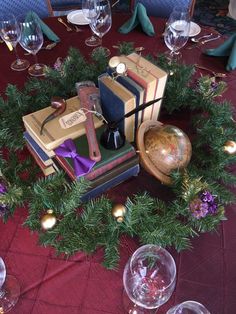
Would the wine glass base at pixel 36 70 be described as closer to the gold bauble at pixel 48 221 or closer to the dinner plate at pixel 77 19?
the dinner plate at pixel 77 19

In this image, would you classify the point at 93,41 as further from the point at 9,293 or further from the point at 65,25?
the point at 9,293

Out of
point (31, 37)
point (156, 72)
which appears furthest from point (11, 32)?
point (156, 72)

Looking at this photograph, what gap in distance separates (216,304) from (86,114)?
1.42 ft

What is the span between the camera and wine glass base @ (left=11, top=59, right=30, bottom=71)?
3.13ft

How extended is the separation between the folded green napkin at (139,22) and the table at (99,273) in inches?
26.3

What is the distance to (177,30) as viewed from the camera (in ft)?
3.11

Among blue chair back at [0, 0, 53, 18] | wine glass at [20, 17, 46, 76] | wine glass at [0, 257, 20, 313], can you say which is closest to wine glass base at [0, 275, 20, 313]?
wine glass at [0, 257, 20, 313]

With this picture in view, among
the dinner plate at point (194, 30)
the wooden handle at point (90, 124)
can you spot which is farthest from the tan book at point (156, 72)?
the dinner plate at point (194, 30)

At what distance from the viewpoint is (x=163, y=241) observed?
535 mm

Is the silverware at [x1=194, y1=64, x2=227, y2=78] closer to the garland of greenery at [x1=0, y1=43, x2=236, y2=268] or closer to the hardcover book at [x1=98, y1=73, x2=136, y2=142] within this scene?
the garland of greenery at [x1=0, y1=43, x2=236, y2=268]

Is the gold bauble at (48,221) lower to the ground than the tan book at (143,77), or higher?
lower

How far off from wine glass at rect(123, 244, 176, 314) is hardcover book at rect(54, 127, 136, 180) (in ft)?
0.55

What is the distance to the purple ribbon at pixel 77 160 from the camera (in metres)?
0.56

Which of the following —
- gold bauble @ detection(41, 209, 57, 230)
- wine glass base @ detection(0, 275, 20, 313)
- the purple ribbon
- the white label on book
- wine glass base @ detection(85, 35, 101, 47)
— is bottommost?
wine glass base @ detection(0, 275, 20, 313)
